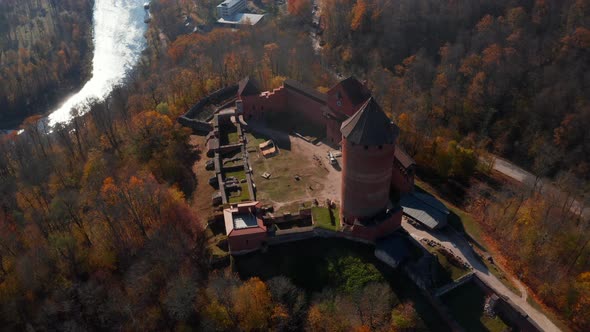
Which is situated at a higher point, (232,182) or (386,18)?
(386,18)

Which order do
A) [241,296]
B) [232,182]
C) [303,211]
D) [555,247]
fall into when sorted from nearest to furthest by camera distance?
[241,296] < [555,247] < [303,211] < [232,182]

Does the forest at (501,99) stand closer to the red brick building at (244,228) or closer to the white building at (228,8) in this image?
the red brick building at (244,228)

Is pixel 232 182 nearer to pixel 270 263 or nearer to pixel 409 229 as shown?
pixel 270 263

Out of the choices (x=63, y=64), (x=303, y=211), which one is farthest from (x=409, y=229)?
(x=63, y=64)

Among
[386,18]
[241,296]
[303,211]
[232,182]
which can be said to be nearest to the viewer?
[241,296]

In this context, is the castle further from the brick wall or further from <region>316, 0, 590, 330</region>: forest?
<region>316, 0, 590, 330</region>: forest

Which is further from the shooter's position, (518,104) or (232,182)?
(518,104)
